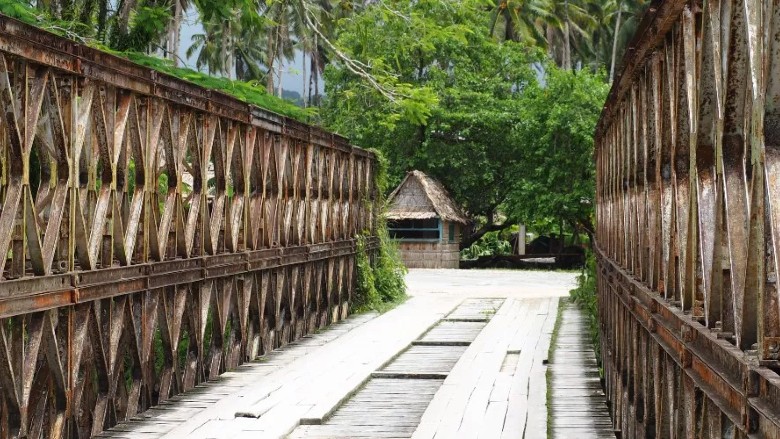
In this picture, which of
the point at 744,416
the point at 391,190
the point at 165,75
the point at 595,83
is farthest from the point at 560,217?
the point at 744,416

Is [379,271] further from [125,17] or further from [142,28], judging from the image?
[142,28]

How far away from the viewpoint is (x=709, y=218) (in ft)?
12.8

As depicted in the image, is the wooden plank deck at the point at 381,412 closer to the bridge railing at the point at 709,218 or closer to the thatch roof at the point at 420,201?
the bridge railing at the point at 709,218

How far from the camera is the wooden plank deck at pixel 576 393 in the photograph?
8.56 meters

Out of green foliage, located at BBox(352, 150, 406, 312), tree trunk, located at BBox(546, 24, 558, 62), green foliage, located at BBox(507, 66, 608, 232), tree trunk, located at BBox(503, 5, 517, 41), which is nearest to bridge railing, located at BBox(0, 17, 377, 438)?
green foliage, located at BBox(352, 150, 406, 312)

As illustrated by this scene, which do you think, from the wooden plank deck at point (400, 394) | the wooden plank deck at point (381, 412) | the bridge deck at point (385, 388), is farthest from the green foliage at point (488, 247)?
the wooden plank deck at point (381, 412)

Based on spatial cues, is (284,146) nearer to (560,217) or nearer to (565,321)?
(565,321)

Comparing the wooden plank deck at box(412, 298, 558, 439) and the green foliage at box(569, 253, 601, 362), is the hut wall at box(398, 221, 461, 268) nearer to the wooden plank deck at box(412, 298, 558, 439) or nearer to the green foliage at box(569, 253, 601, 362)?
the green foliage at box(569, 253, 601, 362)

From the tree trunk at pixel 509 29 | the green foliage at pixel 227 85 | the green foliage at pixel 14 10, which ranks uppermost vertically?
the tree trunk at pixel 509 29

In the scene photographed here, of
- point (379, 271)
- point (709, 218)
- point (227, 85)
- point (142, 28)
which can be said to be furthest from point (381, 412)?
point (379, 271)

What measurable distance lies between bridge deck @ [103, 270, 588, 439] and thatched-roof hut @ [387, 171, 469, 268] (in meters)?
21.8

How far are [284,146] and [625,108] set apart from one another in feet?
21.0

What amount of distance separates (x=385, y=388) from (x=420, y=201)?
96.5ft

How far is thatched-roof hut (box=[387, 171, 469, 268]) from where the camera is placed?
4006cm
